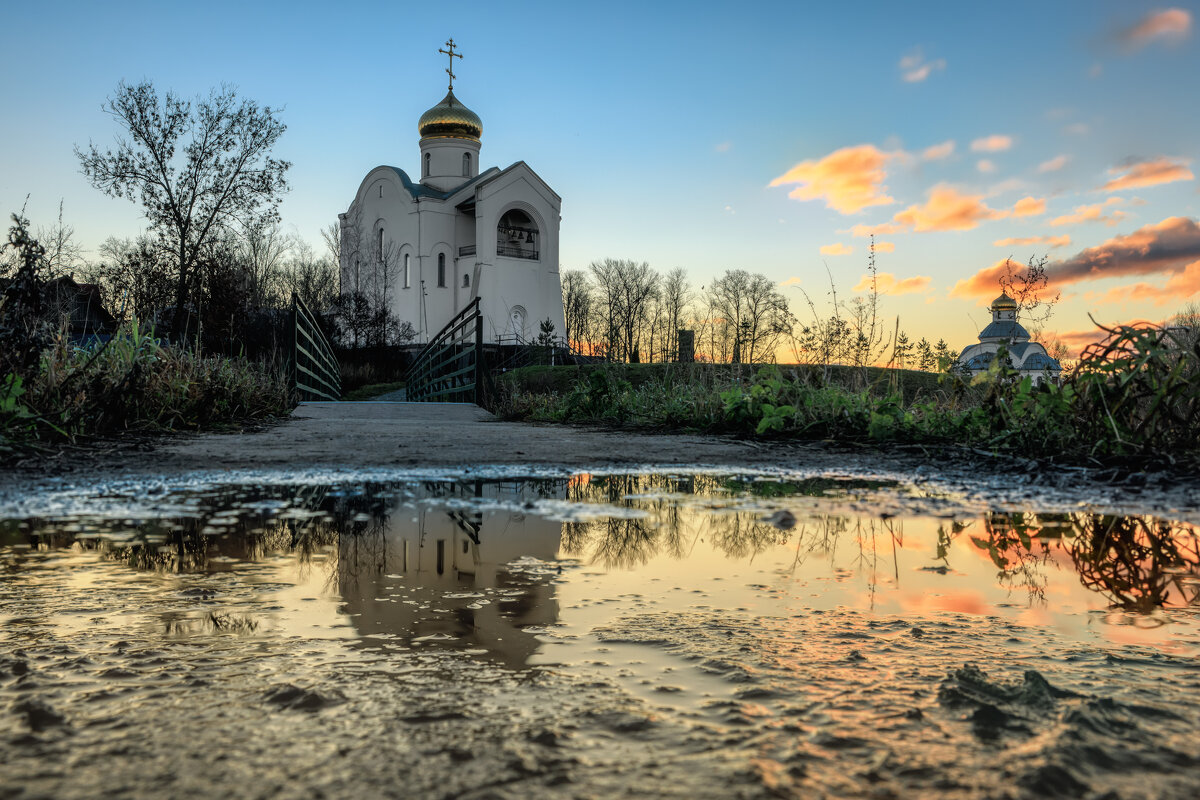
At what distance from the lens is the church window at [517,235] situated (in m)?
41.0

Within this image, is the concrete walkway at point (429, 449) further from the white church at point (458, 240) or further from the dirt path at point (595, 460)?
the white church at point (458, 240)

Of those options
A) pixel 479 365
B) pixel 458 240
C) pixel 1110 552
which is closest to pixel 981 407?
pixel 1110 552

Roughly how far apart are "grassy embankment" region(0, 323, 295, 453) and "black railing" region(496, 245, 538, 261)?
1343 inches

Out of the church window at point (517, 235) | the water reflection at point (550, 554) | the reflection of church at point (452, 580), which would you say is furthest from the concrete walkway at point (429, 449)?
the church window at point (517, 235)

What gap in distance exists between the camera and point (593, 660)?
1.14 m

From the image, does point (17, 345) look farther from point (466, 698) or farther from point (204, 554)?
point (466, 698)

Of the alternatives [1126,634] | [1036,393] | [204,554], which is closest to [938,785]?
[1126,634]

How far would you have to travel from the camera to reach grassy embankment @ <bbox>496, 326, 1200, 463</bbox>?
3.51m

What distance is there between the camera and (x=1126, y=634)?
1293mm

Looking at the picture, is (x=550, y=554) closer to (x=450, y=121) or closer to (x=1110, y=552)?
(x=1110, y=552)

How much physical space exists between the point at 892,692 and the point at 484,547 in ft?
3.91

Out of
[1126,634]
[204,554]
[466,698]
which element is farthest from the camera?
[204,554]

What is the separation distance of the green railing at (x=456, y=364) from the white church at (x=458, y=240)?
23.0m

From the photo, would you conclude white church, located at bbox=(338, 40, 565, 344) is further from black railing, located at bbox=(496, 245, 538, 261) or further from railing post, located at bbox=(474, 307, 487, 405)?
railing post, located at bbox=(474, 307, 487, 405)
